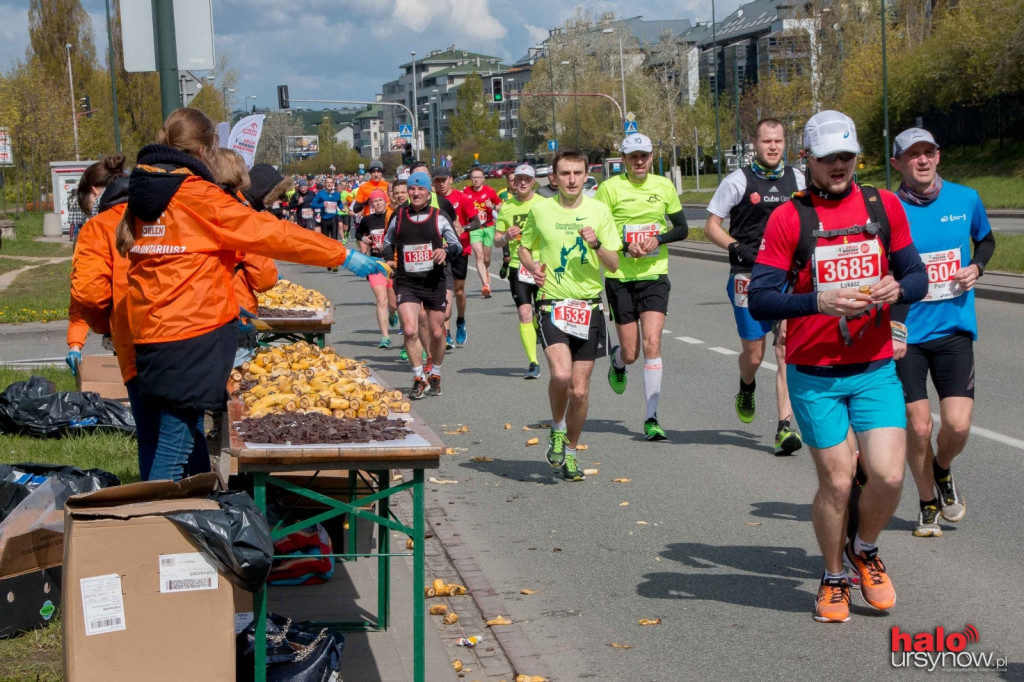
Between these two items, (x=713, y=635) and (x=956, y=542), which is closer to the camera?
(x=713, y=635)

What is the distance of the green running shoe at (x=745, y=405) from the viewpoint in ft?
31.1

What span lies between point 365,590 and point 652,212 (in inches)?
180

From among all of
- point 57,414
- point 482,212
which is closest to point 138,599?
point 57,414

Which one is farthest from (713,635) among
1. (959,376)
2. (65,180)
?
(65,180)

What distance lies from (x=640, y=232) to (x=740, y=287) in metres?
0.99

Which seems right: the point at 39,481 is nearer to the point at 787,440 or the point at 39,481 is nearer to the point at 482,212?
the point at 787,440

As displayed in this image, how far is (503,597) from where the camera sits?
6.16 metres

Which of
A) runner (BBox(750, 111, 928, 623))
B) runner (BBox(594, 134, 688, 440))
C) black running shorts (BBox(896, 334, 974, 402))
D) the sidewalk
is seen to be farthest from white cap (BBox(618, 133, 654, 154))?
the sidewalk

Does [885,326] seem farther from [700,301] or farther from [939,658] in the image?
[700,301]

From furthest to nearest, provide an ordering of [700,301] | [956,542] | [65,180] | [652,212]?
[65,180]
[700,301]
[652,212]
[956,542]

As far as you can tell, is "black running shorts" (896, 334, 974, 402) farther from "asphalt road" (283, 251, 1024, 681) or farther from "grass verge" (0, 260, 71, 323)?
"grass verge" (0, 260, 71, 323)

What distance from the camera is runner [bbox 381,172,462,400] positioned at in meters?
12.3

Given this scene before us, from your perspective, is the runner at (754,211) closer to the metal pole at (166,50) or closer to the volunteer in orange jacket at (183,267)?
the metal pole at (166,50)

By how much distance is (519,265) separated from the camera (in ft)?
41.0
